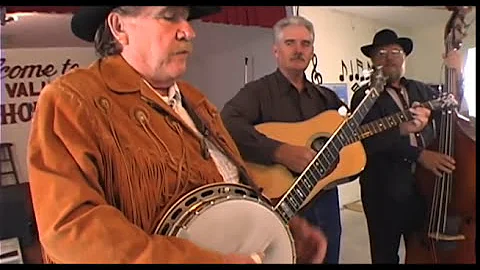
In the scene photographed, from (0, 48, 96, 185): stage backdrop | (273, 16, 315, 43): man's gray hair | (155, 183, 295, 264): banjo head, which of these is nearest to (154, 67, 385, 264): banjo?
(155, 183, 295, 264): banjo head

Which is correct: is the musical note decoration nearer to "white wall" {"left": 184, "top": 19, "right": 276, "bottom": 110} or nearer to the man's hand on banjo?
"white wall" {"left": 184, "top": 19, "right": 276, "bottom": 110}

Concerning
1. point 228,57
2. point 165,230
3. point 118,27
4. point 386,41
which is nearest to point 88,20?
point 118,27

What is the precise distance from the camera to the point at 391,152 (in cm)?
87

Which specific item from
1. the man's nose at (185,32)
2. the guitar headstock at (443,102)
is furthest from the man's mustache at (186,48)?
the guitar headstock at (443,102)

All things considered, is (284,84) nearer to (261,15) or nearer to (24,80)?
(261,15)

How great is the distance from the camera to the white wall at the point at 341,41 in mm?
847

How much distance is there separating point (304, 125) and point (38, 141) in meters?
0.38

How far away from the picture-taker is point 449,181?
2.91ft

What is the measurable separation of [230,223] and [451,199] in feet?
1.21

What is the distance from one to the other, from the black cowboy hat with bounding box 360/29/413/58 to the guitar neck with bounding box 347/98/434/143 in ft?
0.31

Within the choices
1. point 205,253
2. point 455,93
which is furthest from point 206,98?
point 455,93

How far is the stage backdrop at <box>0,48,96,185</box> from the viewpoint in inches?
30.5
